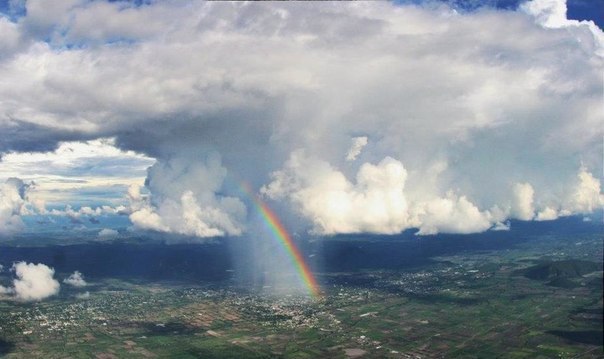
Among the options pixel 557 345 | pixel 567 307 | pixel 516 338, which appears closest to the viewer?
pixel 557 345

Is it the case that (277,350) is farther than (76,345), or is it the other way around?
(76,345)

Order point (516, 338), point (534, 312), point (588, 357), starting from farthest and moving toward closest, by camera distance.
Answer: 1. point (534, 312)
2. point (516, 338)
3. point (588, 357)

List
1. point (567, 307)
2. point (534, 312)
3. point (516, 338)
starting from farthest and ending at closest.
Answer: point (534, 312)
point (567, 307)
point (516, 338)

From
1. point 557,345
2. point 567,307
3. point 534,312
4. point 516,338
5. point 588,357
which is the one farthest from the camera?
point 534,312

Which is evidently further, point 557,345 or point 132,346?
point 132,346

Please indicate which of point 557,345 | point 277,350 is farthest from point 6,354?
point 557,345

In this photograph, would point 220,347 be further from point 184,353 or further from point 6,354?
point 6,354

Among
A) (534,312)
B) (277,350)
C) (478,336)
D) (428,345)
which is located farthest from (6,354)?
(534,312)

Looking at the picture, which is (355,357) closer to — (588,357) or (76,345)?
(588,357)
